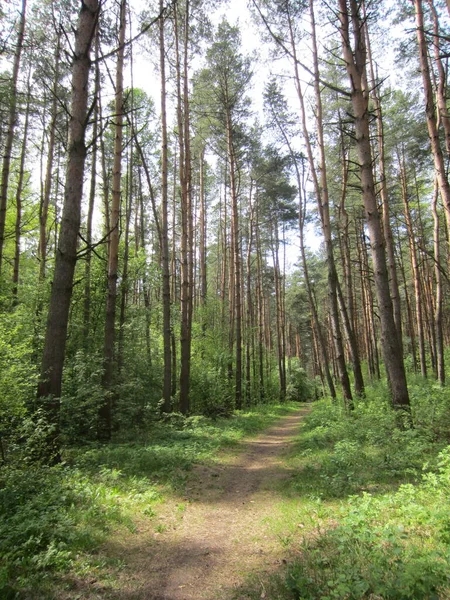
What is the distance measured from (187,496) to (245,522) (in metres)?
1.21

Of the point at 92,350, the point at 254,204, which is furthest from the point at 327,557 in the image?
the point at 254,204

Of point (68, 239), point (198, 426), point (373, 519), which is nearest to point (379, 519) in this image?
point (373, 519)

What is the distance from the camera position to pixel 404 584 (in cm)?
218

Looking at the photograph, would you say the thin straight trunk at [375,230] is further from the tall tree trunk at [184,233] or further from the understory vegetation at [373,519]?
the tall tree trunk at [184,233]

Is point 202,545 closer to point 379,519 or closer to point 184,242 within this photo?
point 379,519

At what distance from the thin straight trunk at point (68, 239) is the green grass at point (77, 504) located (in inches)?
27.4

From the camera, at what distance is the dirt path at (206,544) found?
2.84 metres

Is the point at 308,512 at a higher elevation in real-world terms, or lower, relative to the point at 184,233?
lower

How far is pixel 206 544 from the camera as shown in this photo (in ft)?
11.9

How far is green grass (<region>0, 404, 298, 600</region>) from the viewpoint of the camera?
2.78 m

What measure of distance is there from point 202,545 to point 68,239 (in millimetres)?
4109

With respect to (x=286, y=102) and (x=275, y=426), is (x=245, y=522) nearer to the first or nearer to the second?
(x=275, y=426)

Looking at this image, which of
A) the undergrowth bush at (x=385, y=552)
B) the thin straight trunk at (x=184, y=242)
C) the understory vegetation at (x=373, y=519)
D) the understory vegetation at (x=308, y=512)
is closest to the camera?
the undergrowth bush at (x=385, y=552)

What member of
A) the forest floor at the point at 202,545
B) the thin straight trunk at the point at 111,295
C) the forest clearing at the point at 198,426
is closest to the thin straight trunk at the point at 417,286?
the forest clearing at the point at 198,426
